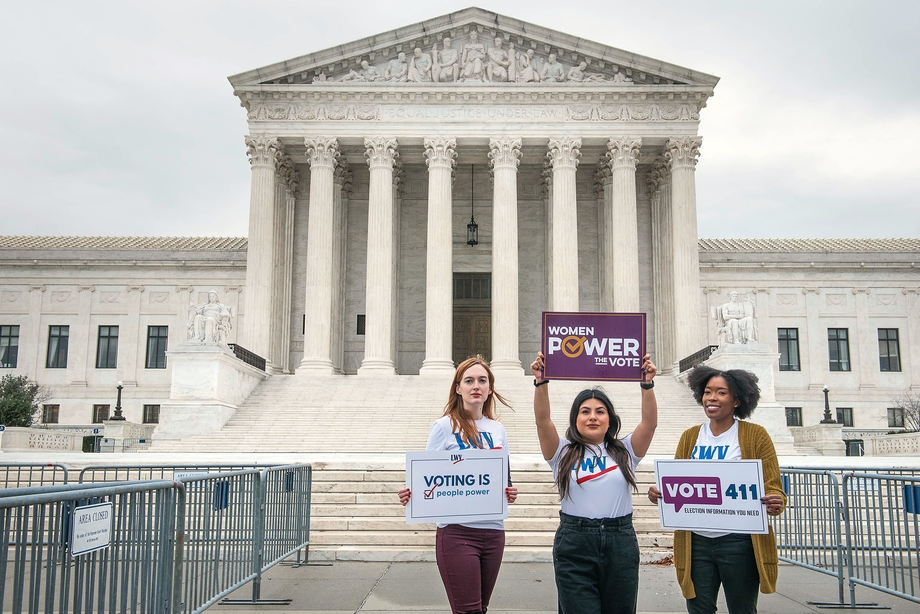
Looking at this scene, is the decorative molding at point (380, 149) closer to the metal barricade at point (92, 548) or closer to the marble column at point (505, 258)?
the marble column at point (505, 258)

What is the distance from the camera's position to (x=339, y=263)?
135 feet

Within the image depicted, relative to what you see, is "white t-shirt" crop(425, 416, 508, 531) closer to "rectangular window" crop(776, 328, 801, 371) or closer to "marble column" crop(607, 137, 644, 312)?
"marble column" crop(607, 137, 644, 312)

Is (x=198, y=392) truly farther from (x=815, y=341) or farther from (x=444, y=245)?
(x=815, y=341)

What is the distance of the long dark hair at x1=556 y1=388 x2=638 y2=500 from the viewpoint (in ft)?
19.0

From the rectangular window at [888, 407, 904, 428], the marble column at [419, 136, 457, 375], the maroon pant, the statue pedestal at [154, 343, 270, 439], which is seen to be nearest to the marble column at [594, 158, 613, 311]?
the marble column at [419, 136, 457, 375]

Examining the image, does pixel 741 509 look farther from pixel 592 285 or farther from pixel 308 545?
pixel 592 285

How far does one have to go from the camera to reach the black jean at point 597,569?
5.47m

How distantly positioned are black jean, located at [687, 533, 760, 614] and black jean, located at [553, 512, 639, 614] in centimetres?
71

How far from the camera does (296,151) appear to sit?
3894 centimetres

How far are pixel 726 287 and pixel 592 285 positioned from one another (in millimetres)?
9191

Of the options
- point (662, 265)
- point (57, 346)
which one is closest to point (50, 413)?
point (57, 346)

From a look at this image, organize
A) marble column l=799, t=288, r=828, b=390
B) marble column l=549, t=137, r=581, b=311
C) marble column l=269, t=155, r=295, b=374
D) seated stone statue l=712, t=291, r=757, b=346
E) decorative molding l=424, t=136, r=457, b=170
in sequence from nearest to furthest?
seated stone statue l=712, t=291, r=757, b=346, marble column l=549, t=137, r=581, b=311, decorative molding l=424, t=136, r=457, b=170, marble column l=269, t=155, r=295, b=374, marble column l=799, t=288, r=828, b=390

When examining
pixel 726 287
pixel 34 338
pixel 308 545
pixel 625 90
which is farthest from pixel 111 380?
pixel 308 545

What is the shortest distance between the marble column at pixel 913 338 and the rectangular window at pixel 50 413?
151 ft
